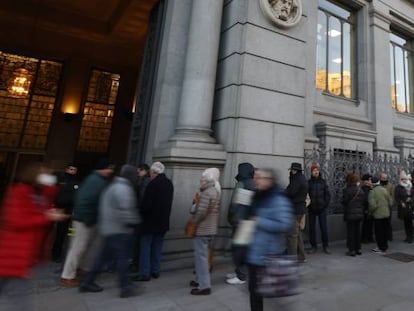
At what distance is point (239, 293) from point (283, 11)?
6.56 metres

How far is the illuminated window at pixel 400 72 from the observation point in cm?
1310

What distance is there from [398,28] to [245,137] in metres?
10.9

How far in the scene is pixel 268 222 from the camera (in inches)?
111

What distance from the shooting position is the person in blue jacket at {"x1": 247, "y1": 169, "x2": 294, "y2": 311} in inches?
111

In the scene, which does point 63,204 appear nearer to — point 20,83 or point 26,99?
point 26,99

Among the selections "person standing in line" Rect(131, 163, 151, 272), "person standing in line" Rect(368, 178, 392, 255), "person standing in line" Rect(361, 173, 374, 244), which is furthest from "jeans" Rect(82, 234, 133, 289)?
"person standing in line" Rect(361, 173, 374, 244)

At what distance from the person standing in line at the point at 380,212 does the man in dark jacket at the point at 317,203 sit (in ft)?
4.17

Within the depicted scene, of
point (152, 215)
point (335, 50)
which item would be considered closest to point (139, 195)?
point (152, 215)

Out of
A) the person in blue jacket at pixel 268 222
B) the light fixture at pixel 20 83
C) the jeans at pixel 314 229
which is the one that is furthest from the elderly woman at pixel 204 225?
the light fixture at pixel 20 83

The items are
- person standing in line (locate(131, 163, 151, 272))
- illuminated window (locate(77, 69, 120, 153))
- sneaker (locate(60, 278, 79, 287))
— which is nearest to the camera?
sneaker (locate(60, 278, 79, 287))

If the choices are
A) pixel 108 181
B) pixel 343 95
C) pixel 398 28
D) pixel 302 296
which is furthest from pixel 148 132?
pixel 398 28

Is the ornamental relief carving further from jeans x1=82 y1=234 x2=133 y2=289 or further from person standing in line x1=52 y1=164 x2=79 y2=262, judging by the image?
jeans x1=82 y1=234 x2=133 y2=289

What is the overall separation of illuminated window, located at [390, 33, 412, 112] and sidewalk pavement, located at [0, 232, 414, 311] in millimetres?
9730

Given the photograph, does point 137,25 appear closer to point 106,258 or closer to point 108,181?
point 108,181
